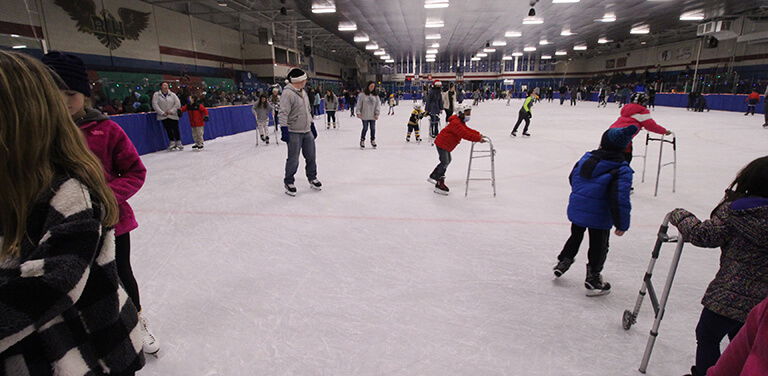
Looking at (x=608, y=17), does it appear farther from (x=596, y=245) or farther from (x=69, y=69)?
(x=69, y=69)

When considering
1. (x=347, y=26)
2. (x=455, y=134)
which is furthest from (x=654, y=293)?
(x=347, y=26)

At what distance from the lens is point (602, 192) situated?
245 centimetres

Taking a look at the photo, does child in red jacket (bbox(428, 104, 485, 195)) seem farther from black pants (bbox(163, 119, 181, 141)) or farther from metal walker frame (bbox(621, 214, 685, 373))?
black pants (bbox(163, 119, 181, 141))

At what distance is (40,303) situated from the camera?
73 centimetres

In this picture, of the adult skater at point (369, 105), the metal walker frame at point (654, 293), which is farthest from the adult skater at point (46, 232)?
the adult skater at point (369, 105)

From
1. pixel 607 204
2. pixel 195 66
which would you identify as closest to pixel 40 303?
pixel 607 204

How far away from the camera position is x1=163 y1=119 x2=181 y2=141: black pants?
8570 mm

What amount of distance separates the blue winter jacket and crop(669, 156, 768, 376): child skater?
0.76 meters

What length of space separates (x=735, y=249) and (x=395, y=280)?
1928 mm

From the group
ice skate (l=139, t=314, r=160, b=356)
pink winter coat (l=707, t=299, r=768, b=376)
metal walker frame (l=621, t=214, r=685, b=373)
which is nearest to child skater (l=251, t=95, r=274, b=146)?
ice skate (l=139, t=314, r=160, b=356)

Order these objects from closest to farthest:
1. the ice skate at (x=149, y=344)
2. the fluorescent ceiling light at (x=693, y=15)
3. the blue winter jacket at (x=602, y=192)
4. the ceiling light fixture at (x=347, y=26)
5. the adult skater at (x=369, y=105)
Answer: the ice skate at (x=149, y=344) < the blue winter jacket at (x=602, y=192) < the adult skater at (x=369, y=105) < the fluorescent ceiling light at (x=693, y=15) < the ceiling light fixture at (x=347, y=26)

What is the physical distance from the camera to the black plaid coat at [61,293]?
72 cm

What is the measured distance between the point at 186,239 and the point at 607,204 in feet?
11.8

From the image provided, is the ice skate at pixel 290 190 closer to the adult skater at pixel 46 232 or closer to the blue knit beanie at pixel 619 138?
the blue knit beanie at pixel 619 138
